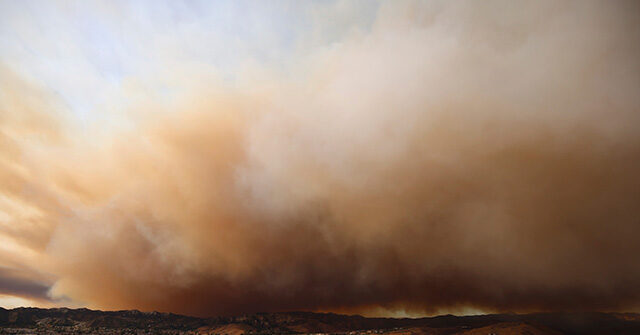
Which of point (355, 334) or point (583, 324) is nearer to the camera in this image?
point (583, 324)

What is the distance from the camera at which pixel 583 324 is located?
155125 millimetres

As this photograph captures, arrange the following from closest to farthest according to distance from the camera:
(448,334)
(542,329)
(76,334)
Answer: (542,329) < (448,334) < (76,334)

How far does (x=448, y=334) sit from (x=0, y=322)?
25415 cm

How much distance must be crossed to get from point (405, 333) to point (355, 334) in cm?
4789

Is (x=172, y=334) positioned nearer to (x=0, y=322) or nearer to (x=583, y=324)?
(x=0, y=322)

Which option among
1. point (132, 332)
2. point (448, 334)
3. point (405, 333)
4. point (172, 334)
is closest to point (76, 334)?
point (132, 332)

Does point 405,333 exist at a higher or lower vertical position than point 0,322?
lower

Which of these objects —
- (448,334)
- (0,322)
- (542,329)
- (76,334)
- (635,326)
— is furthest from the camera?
(0,322)

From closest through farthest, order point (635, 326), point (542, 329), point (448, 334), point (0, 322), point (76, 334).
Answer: point (542, 329) < point (635, 326) < point (448, 334) < point (76, 334) < point (0, 322)

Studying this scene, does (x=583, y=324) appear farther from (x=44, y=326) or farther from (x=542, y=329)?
(x=44, y=326)

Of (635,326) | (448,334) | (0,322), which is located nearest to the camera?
(635,326)

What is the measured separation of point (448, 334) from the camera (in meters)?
152

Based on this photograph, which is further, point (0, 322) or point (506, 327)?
point (0, 322)

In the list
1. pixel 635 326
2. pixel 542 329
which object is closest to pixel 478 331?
pixel 542 329
